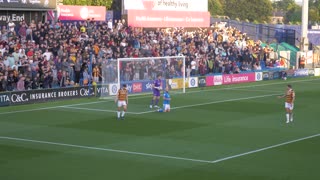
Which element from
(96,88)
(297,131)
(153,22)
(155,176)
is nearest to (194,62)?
(153,22)

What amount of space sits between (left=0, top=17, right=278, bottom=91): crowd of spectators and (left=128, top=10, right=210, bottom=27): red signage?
30.4 inches

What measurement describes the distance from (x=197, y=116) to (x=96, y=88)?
1081 centimetres

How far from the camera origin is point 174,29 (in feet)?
186

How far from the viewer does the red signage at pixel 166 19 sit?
53719 mm

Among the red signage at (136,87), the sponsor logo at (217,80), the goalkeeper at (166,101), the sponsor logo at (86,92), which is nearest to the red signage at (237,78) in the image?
the sponsor logo at (217,80)

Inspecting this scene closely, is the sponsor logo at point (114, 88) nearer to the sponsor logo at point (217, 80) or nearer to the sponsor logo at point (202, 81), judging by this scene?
the sponsor logo at point (202, 81)

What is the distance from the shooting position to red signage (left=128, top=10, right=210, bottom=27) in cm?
5372

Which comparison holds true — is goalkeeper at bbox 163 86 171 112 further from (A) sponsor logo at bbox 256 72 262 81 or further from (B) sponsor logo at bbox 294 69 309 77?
(B) sponsor logo at bbox 294 69 309 77

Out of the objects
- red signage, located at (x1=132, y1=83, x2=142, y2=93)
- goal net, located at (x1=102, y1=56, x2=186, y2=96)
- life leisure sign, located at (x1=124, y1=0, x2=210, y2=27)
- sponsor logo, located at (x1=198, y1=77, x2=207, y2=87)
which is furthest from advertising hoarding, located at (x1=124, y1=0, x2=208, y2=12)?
red signage, located at (x1=132, y1=83, x2=142, y2=93)

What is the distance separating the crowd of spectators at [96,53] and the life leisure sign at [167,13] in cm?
89

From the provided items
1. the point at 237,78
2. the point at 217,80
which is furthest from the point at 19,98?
the point at 237,78

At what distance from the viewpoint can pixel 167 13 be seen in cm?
5634

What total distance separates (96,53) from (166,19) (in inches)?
545

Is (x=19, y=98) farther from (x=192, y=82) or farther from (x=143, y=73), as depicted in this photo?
(x=192, y=82)
